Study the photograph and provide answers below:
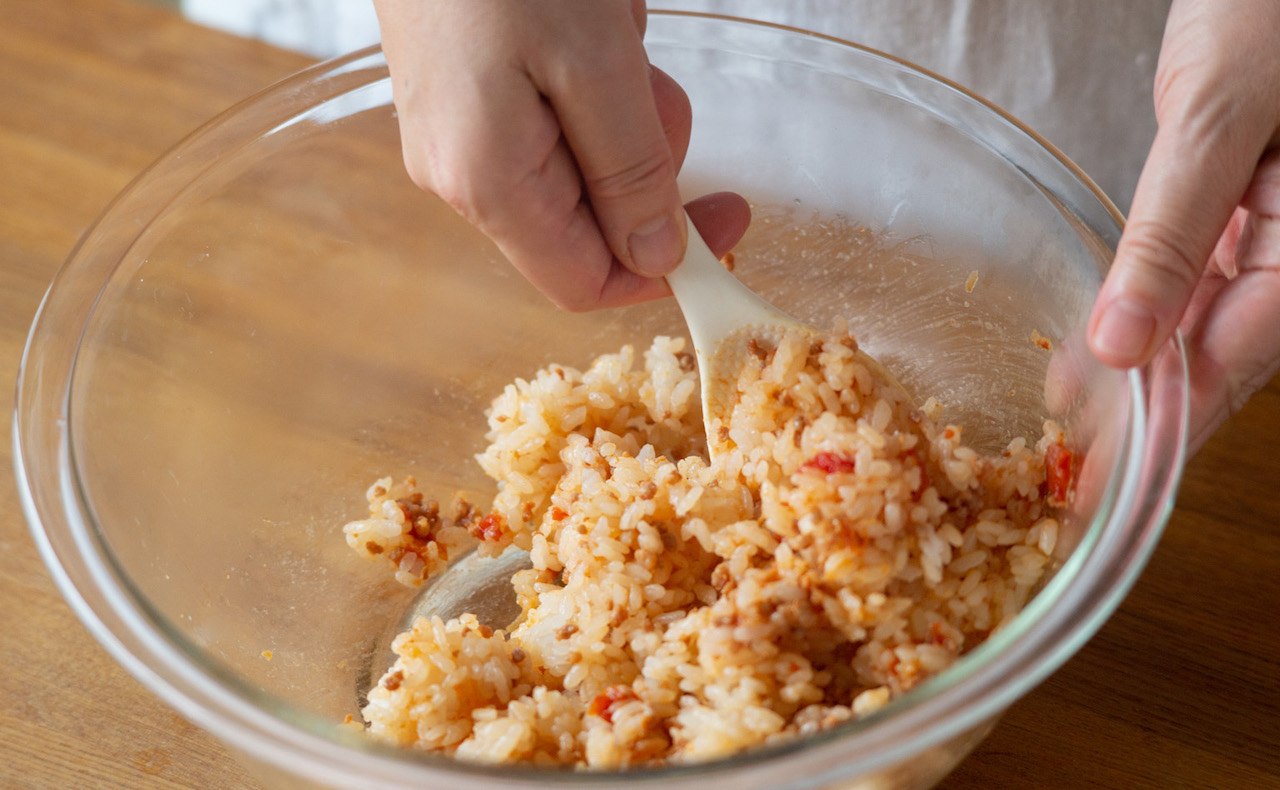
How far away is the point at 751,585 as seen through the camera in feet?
3.58

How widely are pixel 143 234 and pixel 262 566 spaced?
0.46 meters

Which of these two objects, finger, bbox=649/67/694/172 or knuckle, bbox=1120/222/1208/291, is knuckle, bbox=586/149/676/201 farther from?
knuckle, bbox=1120/222/1208/291

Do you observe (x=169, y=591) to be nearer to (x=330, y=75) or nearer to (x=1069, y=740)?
(x=330, y=75)

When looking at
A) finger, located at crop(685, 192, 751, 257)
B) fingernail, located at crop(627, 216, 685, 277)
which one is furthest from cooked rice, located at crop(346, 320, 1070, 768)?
finger, located at crop(685, 192, 751, 257)

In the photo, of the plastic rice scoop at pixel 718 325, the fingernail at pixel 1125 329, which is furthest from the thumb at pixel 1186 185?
the plastic rice scoop at pixel 718 325

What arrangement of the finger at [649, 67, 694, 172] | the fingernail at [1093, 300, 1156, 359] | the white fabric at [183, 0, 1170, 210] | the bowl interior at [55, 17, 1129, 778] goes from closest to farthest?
the fingernail at [1093, 300, 1156, 359], the bowl interior at [55, 17, 1129, 778], the finger at [649, 67, 694, 172], the white fabric at [183, 0, 1170, 210]

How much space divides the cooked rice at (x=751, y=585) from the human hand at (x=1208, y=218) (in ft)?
0.62

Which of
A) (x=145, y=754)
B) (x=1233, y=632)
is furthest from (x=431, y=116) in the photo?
(x=1233, y=632)

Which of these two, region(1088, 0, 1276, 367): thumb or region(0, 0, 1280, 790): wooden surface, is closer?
region(1088, 0, 1276, 367): thumb

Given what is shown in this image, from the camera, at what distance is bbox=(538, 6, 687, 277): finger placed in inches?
42.9

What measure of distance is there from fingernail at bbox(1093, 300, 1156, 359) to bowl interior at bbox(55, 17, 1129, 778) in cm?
8

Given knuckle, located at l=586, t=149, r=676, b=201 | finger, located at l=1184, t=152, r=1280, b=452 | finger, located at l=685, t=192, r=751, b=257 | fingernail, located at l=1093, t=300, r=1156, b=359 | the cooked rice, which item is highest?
knuckle, located at l=586, t=149, r=676, b=201

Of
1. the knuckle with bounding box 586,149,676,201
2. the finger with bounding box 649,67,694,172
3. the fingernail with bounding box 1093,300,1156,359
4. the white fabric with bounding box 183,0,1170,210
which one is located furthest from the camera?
the white fabric with bounding box 183,0,1170,210

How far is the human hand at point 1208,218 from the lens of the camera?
1053 millimetres
